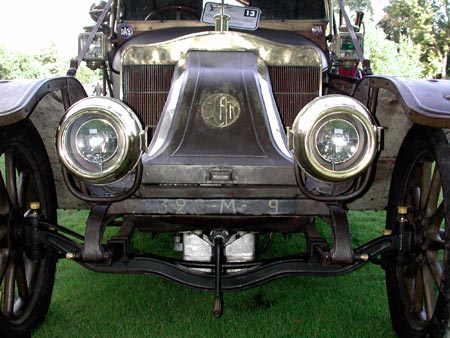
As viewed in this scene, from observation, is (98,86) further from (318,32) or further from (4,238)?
(4,238)

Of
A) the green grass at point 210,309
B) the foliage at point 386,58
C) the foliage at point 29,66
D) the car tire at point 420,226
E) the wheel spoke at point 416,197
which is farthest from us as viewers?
the foliage at point 29,66

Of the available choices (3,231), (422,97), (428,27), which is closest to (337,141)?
(422,97)

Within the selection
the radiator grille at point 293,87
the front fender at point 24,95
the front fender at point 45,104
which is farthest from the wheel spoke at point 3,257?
the radiator grille at point 293,87

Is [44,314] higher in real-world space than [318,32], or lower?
lower

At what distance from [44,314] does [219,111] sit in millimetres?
1598

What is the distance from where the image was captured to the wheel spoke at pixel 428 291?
2.70m

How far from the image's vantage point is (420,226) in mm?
2770

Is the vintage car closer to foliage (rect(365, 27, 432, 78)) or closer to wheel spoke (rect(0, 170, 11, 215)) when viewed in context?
wheel spoke (rect(0, 170, 11, 215))

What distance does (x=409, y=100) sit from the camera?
2240 millimetres

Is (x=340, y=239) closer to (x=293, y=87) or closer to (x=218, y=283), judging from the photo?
(x=218, y=283)

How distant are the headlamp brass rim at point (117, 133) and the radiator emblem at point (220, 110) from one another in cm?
49

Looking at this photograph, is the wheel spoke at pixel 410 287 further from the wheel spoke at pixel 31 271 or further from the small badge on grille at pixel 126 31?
the small badge on grille at pixel 126 31

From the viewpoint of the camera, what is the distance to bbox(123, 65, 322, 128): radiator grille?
334cm

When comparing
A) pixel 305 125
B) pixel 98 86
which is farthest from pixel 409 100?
pixel 98 86
